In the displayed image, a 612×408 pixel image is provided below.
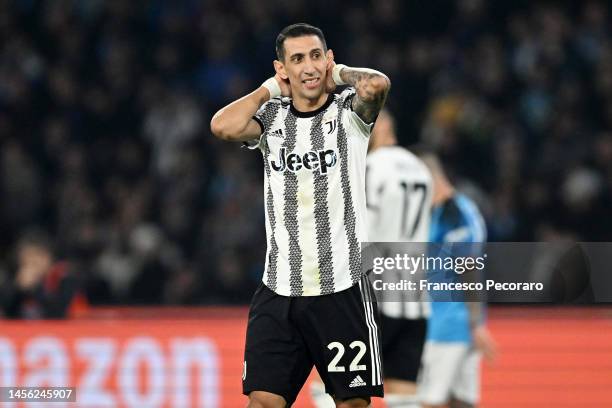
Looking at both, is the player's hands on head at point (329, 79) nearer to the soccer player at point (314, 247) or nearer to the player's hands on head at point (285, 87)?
the soccer player at point (314, 247)

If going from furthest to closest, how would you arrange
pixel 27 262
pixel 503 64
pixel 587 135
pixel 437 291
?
pixel 503 64
pixel 587 135
pixel 27 262
pixel 437 291

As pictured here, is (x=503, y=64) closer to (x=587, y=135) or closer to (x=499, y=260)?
(x=587, y=135)

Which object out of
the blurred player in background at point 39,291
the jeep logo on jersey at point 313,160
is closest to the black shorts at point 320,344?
the jeep logo on jersey at point 313,160

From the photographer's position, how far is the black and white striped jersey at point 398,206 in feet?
23.8

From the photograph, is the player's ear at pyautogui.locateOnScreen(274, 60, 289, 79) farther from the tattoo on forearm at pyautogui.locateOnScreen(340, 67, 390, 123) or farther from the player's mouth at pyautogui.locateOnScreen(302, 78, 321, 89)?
the tattoo on forearm at pyautogui.locateOnScreen(340, 67, 390, 123)

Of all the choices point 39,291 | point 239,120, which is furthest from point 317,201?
point 39,291

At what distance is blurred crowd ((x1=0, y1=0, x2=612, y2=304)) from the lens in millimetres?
11930

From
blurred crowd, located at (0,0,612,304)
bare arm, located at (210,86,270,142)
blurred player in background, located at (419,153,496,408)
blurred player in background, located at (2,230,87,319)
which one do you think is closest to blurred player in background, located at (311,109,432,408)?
blurred player in background, located at (419,153,496,408)

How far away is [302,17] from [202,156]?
2.10m

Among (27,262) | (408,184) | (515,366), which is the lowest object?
(515,366)

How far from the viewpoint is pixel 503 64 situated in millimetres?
12914

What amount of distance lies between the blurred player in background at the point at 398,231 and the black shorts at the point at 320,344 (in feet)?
6.22

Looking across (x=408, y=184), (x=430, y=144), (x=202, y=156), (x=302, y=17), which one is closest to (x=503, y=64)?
(x=430, y=144)

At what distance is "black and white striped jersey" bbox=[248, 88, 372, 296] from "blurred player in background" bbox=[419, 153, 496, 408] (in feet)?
9.44
